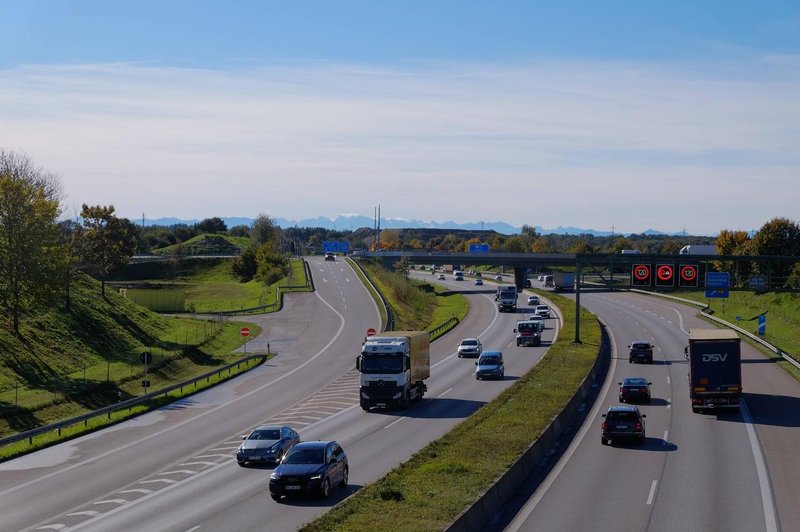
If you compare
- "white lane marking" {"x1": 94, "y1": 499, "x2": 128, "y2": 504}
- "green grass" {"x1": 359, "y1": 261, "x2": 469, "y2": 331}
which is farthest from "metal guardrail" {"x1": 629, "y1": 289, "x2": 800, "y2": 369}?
"white lane marking" {"x1": 94, "y1": 499, "x2": 128, "y2": 504}

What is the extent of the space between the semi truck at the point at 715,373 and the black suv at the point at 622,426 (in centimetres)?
817

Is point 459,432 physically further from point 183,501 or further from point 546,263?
point 546,263

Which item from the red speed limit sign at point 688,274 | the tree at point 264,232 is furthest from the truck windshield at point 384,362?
the tree at point 264,232

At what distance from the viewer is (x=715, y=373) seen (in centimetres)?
4112

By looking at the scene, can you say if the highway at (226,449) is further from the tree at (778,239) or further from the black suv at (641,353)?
the tree at (778,239)

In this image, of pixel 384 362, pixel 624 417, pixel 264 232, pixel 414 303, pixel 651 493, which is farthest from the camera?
pixel 264 232

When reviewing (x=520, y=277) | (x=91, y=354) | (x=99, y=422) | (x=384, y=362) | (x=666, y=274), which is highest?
(x=666, y=274)

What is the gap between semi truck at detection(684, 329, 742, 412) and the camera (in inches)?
1610

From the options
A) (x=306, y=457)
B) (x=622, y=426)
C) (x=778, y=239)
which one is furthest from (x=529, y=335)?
(x=778, y=239)

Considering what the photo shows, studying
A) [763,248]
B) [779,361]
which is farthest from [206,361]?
[763,248]

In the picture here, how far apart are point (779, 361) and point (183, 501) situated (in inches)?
1886

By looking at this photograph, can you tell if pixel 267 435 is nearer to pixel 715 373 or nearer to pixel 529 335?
pixel 715 373

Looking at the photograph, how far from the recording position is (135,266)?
14788 centimetres

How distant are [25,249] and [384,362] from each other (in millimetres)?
32025
